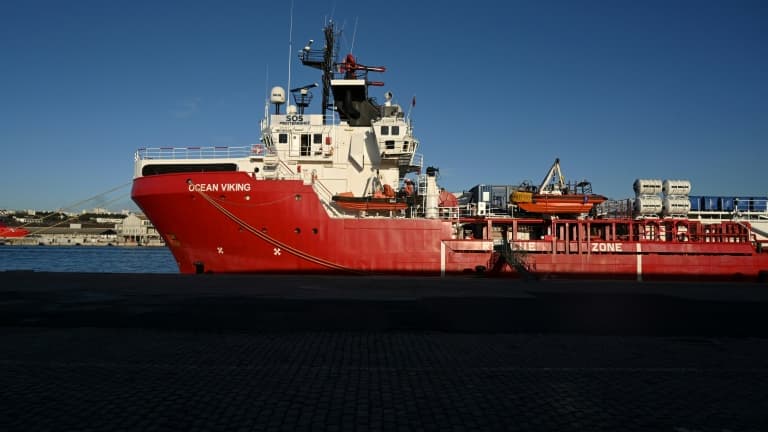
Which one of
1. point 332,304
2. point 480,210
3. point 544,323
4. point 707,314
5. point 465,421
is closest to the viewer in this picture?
point 465,421

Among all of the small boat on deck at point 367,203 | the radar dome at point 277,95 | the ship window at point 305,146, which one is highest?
the radar dome at point 277,95

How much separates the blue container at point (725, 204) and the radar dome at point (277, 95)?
2460 cm

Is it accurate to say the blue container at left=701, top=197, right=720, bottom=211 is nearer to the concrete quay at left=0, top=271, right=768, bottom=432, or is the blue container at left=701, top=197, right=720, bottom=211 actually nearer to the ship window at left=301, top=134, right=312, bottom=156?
the concrete quay at left=0, top=271, right=768, bottom=432

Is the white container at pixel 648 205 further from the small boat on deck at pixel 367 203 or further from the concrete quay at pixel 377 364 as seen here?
the small boat on deck at pixel 367 203

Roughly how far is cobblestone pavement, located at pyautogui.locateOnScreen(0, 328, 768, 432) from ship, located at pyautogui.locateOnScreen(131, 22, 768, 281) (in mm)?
12107

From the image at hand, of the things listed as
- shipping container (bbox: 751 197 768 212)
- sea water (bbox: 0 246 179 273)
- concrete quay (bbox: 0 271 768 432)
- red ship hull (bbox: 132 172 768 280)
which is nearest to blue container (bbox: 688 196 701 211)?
shipping container (bbox: 751 197 768 212)

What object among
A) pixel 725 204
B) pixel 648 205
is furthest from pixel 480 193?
pixel 725 204

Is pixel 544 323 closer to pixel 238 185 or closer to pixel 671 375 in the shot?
pixel 671 375

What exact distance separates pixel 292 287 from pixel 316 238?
540cm

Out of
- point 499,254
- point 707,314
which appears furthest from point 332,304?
point 499,254

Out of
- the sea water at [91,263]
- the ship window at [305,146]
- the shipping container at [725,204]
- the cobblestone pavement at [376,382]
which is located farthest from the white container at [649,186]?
the sea water at [91,263]

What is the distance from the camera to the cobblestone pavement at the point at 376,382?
4094 mm

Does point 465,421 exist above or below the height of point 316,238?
below

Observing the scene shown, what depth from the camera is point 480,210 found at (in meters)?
23.0
